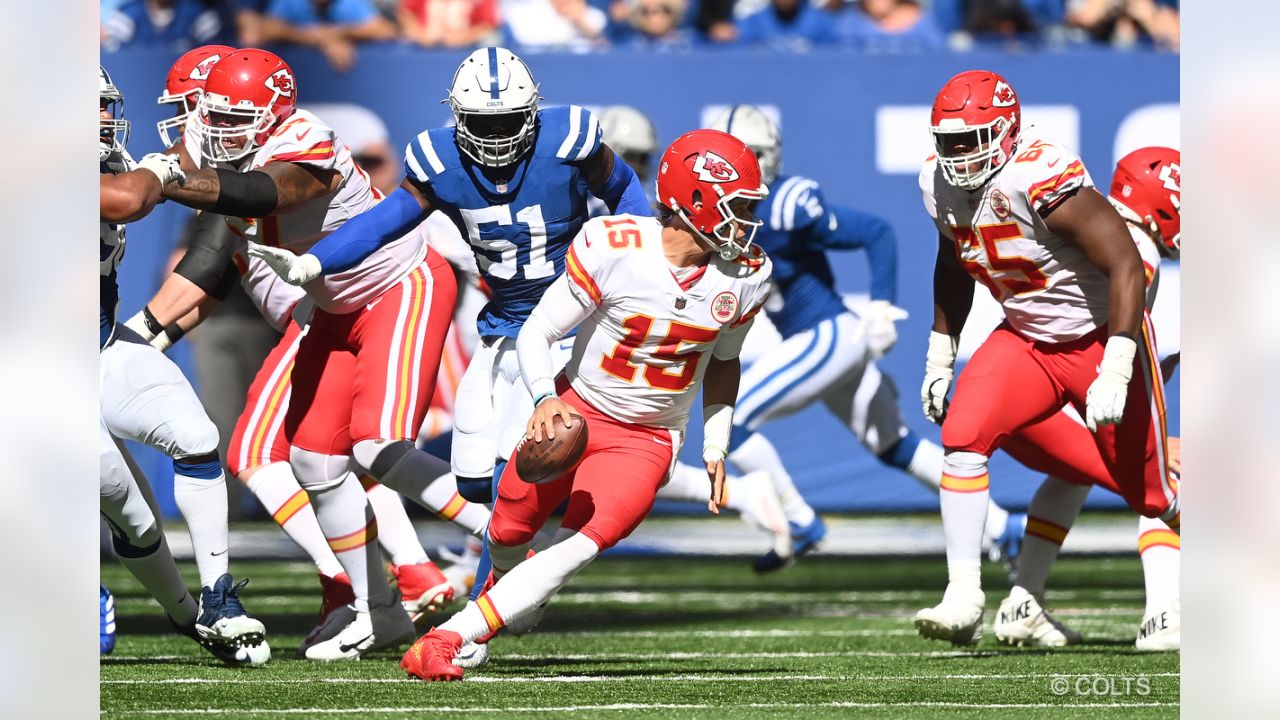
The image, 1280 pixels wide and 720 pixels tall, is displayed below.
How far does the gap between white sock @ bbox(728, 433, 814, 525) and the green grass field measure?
1.11ft

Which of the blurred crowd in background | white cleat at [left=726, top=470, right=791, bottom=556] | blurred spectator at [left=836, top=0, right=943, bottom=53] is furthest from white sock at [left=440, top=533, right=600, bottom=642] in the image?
blurred spectator at [left=836, top=0, right=943, bottom=53]

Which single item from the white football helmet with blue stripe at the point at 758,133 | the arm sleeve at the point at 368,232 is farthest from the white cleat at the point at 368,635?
the white football helmet with blue stripe at the point at 758,133

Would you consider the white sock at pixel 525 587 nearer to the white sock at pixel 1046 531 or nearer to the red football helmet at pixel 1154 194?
the white sock at pixel 1046 531

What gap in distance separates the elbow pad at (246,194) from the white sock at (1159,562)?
2.92m

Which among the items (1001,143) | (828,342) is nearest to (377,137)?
(828,342)

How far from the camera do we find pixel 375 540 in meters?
5.39

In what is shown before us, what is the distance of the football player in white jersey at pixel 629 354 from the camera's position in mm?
4438

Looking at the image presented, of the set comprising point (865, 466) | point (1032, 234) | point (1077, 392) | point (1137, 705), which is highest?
point (1032, 234)

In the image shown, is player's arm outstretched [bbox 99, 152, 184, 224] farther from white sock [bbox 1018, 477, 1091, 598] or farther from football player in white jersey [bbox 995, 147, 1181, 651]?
white sock [bbox 1018, 477, 1091, 598]

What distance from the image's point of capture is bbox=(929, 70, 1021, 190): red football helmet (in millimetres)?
5078
